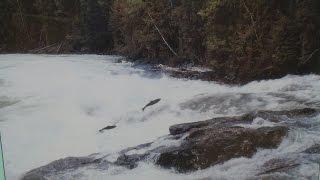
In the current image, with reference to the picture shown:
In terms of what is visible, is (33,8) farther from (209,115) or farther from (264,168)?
(264,168)

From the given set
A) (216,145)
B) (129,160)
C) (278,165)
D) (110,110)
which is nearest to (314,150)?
(278,165)

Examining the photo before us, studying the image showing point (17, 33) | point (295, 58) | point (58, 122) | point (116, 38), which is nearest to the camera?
point (58, 122)

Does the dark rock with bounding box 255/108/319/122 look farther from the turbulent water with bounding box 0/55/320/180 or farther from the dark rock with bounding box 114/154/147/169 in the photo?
the dark rock with bounding box 114/154/147/169

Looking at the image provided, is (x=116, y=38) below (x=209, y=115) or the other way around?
the other way around

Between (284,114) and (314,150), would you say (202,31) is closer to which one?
(284,114)

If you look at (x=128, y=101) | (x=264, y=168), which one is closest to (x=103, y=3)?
(x=128, y=101)

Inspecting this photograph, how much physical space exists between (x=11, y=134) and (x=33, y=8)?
40.9 inches

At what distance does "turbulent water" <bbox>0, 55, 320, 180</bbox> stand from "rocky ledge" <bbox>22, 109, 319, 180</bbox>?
43 mm

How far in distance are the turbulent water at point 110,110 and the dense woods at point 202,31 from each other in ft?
0.52

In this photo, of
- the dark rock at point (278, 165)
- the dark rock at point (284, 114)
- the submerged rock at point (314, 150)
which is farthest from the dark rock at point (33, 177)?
the submerged rock at point (314, 150)

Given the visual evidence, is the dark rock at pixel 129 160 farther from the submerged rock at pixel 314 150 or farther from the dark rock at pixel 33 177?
the submerged rock at pixel 314 150

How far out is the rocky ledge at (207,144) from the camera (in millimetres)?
2936

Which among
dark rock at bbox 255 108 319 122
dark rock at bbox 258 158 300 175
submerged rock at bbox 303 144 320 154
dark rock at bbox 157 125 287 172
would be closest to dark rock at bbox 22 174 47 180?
dark rock at bbox 157 125 287 172

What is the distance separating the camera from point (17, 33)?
325 cm
